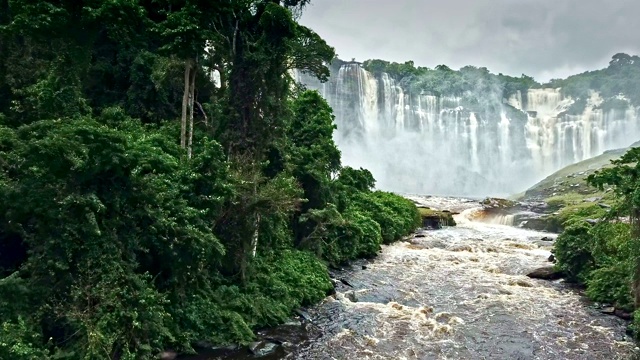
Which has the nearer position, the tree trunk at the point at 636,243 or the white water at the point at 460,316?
the white water at the point at 460,316

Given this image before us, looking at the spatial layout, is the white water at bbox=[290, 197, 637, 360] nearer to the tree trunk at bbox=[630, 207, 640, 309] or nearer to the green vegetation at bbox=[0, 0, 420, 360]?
the tree trunk at bbox=[630, 207, 640, 309]

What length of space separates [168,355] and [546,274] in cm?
1751

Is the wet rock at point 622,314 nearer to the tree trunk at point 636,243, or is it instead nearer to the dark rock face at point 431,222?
the tree trunk at point 636,243

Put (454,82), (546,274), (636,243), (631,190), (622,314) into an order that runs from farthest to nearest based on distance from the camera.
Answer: (454,82), (546,274), (622,314), (631,190), (636,243)

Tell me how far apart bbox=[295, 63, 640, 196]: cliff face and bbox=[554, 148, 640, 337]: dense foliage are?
7193 cm

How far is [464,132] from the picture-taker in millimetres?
105500

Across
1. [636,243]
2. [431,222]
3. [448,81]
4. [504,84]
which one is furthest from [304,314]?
[504,84]

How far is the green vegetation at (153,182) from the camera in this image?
10242 millimetres

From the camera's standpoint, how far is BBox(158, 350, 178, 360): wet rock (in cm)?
1117

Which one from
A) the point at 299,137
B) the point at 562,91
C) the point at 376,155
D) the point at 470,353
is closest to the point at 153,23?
the point at 299,137

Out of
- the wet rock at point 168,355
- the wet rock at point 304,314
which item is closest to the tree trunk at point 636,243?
the wet rock at point 304,314

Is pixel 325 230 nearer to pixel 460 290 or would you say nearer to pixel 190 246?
pixel 460 290

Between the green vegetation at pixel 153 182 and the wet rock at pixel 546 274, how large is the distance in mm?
8828

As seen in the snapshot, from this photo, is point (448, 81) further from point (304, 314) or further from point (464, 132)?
point (304, 314)
